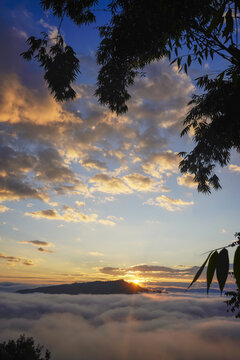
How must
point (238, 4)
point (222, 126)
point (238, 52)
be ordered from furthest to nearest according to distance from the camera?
point (222, 126), point (238, 52), point (238, 4)

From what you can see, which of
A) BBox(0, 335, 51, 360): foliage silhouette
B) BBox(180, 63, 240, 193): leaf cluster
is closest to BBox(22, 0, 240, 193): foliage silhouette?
BBox(180, 63, 240, 193): leaf cluster

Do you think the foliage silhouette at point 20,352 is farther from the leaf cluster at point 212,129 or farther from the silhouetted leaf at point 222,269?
the silhouetted leaf at point 222,269

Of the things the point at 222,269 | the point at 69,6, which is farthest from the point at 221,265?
the point at 69,6

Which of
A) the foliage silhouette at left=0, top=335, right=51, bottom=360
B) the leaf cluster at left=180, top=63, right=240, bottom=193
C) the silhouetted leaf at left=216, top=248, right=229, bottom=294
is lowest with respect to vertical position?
the foliage silhouette at left=0, top=335, right=51, bottom=360

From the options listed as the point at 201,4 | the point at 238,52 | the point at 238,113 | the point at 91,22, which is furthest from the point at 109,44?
the point at 238,52

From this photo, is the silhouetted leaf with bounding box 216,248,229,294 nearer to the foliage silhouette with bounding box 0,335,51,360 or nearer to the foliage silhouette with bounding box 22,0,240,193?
the foliage silhouette with bounding box 22,0,240,193

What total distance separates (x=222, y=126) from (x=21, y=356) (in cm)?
4292

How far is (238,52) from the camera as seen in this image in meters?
2.76

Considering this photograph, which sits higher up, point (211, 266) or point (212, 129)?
point (212, 129)

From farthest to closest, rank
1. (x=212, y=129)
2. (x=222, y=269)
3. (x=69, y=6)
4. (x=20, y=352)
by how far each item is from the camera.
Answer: (x=20, y=352) < (x=212, y=129) < (x=69, y=6) < (x=222, y=269)

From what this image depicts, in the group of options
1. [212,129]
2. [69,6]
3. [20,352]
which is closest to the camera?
[69,6]

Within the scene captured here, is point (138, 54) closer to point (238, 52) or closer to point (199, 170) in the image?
point (238, 52)

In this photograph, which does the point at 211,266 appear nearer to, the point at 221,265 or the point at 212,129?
the point at 221,265

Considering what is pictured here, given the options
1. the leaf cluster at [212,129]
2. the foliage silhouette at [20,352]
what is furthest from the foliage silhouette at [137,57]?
the foliage silhouette at [20,352]
